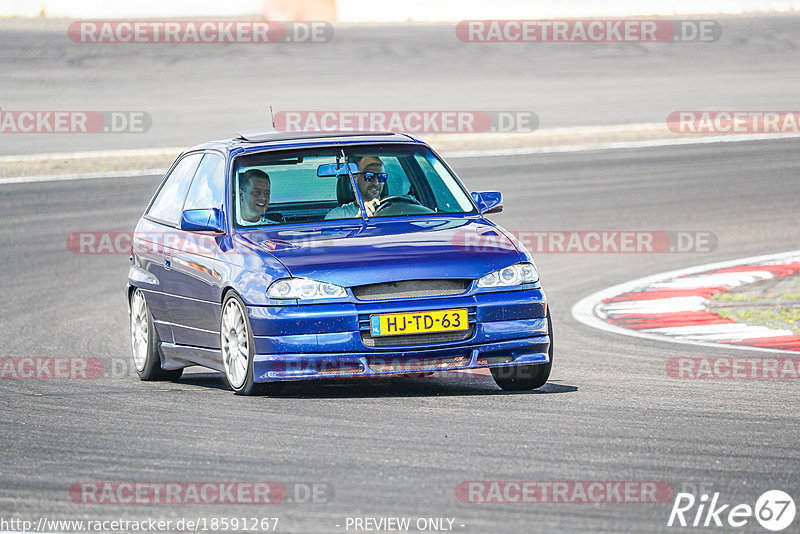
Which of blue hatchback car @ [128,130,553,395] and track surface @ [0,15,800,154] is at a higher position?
track surface @ [0,15,800,154]

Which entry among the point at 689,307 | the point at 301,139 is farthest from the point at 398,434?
the point at 689,307

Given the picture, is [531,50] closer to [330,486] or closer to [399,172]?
[399,172]

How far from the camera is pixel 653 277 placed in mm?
15867

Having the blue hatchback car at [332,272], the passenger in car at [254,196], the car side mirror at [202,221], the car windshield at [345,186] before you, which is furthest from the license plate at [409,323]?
the car side mirror at [202,221]

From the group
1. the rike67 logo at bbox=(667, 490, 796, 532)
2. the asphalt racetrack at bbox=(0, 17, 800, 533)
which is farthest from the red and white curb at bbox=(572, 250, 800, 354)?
the rike67 logo at bbox=(667, 490, 796, 532)

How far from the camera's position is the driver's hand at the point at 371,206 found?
8852 mm

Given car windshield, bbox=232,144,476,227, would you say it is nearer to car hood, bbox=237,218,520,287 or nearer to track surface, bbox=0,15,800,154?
car hood, bbox=237,218,520,287

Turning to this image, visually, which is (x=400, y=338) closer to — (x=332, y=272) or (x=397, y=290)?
(x=397, y=290)

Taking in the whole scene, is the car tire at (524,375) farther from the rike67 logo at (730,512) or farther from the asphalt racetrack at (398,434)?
the rike67 logo at (730,512)

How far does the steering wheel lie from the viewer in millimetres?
8930

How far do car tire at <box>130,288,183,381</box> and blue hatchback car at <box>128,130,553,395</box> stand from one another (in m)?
0.02

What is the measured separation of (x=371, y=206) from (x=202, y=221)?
104 centimetres

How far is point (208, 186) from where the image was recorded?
9.27 metres

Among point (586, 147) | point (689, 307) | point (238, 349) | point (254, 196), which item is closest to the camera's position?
point (238, 349)
